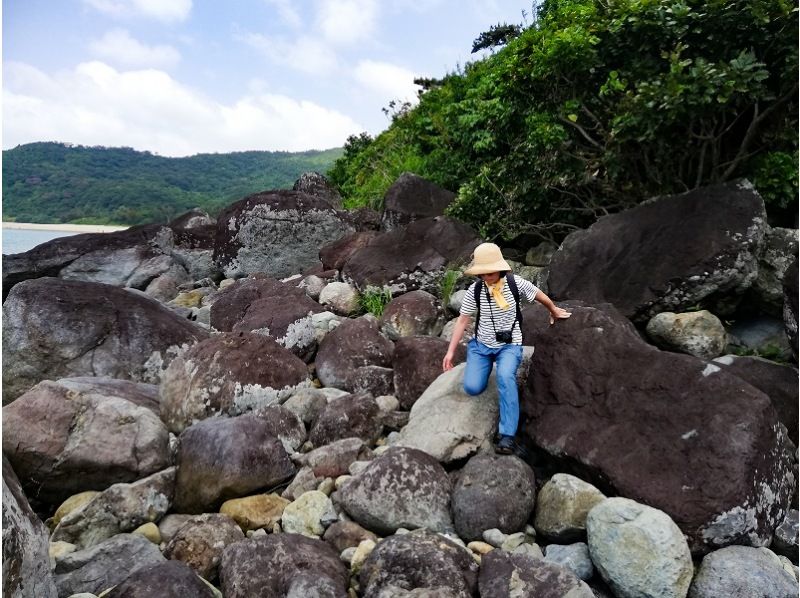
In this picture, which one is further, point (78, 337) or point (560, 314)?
point (78, 337)

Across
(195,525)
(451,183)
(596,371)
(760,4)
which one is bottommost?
(195,525)

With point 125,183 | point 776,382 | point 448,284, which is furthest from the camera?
point 125,183

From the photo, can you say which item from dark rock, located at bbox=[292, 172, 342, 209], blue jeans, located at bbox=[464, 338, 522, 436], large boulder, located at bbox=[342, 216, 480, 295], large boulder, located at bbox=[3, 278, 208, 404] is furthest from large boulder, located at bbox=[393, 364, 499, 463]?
dark rock, located at bbox=[292, 172, 342, 209]

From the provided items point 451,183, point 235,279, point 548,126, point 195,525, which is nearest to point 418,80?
point 451,183

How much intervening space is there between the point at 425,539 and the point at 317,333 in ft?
16.0

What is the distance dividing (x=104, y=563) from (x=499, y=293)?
11.5 ft

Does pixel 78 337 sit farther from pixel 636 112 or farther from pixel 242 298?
pixel 636 112

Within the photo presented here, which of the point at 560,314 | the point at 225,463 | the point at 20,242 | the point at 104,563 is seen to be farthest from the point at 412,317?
the point at 20,242

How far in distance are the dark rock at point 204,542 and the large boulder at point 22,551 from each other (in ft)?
2.62

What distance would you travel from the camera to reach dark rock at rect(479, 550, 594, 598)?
11.0 ft

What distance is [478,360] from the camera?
5242 millimetres

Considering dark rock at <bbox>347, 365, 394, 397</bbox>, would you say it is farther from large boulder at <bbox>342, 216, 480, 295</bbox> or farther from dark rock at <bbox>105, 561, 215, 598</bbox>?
dark rock at <bbox>105, 561, 215, 598</bbox>

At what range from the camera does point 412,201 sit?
13281 millimetres

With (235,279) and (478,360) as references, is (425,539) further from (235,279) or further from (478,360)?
(235,279)
